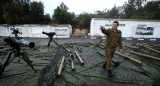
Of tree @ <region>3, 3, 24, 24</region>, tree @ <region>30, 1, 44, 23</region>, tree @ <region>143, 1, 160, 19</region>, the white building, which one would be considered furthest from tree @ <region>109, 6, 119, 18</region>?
tree @ <region>3, 3, 24, 24</region>

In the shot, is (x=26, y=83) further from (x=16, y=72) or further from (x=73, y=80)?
(x=73, y=80)

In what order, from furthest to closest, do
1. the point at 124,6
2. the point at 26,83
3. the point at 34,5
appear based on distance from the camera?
the point at 124,6 → the point at 34,5 → the point at 26,83

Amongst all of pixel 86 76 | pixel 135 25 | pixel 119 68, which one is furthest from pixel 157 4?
pixel 86 76

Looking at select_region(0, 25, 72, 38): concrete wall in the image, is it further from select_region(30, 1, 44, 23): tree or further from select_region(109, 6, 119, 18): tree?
select_region(109, 6, 119, 18): tree

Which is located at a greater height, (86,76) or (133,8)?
(133,8)

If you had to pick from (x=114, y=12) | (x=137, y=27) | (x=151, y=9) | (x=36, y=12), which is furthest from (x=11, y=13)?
(x=151, y=9)

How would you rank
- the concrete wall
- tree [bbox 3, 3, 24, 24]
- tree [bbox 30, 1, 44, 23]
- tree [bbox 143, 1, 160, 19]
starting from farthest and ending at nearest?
tree [bbox 30, 1, 44, 23] → tree [bbox 143, 1, 160, 19] → tree [bbox 3, 3, 24, 24] → the concrete wall

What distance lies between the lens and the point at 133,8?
30.4 meters

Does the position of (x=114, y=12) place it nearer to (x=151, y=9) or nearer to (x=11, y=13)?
(x=151, y=9)

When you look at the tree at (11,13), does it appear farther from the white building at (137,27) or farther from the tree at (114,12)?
the tree at (114,12)

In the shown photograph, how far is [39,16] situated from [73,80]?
98.0 feet

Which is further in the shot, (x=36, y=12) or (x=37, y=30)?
(x=36, y=12)

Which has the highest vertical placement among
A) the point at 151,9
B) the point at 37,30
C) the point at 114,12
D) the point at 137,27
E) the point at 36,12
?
the point at 114,12

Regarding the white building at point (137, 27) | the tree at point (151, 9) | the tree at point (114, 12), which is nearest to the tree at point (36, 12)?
the white building at point (137, 27)
